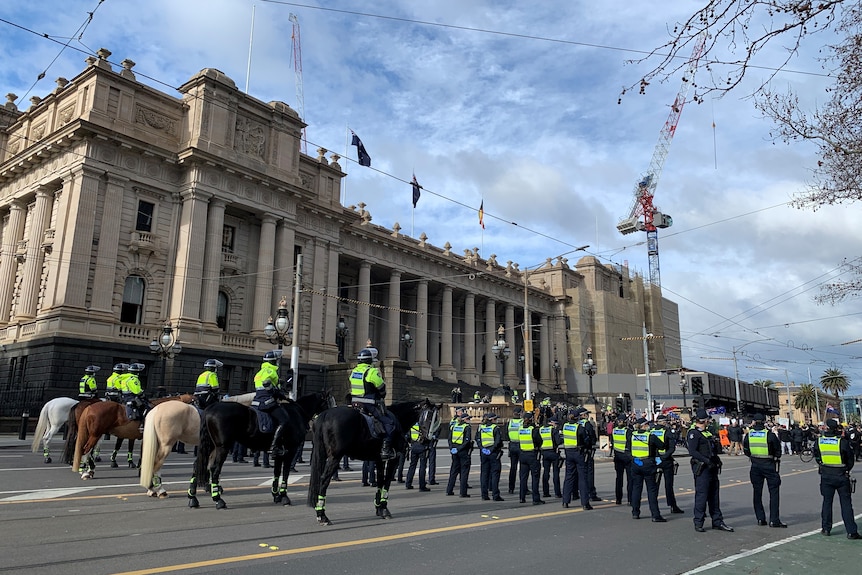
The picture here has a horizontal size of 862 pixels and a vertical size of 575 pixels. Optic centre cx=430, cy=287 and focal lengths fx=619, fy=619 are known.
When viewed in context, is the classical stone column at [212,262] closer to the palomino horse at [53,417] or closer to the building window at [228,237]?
the building window at [228,237]

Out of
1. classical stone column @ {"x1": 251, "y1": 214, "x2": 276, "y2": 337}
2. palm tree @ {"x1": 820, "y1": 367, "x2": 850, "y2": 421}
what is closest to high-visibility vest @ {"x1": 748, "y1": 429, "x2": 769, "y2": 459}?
classical stone column @ {"x1": 251, "y1": 214, "x2": 276, "y2": 337}

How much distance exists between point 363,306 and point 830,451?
136 feet

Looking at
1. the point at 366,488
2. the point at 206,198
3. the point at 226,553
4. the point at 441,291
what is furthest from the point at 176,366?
the point at 441,291

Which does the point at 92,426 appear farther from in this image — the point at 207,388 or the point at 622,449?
the point at 622,449

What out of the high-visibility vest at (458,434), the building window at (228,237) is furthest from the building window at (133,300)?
the high-visibility vest at (458,434)

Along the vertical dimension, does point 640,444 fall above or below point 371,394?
below

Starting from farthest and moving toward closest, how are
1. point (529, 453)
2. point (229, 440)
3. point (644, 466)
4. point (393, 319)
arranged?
1. point (393, 319)
2. point (529, 453)
3. point (644, 466)
4. point (229, 440)

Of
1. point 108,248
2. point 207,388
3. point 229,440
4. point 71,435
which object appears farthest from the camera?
point 108,248

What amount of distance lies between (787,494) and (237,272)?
32135 millimetres

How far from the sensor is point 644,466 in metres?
11.4

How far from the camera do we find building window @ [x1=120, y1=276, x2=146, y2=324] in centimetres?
3441

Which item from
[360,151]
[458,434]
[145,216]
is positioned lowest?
[458,434]

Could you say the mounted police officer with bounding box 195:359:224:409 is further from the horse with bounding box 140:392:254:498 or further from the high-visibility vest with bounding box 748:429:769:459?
the high-visibility vest with bounding box 748:429:769:459

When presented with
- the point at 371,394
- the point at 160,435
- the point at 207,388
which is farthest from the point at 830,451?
the point at 160,435
